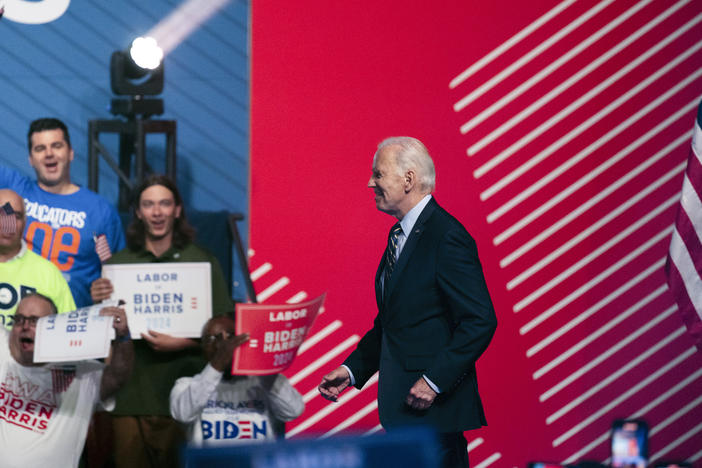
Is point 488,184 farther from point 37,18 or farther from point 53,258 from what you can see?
point 37,18

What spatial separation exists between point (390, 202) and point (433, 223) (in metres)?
0.15

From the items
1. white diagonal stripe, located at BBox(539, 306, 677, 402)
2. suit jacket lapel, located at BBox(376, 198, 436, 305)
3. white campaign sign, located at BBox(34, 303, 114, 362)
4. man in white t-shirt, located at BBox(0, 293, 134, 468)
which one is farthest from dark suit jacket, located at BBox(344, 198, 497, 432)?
white diagonal stripe, located at BBox(539, 306, 677, 402)

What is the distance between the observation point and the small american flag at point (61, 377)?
3488 millimetres

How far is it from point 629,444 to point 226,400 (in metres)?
1.83

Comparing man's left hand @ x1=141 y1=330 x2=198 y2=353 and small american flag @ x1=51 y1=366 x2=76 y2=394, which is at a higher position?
man's left hand @ x1=141 y1=330 x2=198 y2=353

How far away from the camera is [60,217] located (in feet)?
13.4

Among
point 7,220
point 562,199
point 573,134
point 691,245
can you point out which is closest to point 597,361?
point 562,199

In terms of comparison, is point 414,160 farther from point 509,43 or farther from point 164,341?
point 509,43

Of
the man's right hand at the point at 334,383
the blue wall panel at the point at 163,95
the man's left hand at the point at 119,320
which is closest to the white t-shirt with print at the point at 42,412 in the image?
the man's left hand at the point at 119,320

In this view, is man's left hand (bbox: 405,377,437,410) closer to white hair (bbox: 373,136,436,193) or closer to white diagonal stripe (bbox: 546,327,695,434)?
white hair (bbox: 373,136,436,193)

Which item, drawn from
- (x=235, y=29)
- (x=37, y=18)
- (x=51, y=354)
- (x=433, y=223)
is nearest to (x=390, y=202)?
(x=433, y=223)

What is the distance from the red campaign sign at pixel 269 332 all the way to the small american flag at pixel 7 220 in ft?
3.22

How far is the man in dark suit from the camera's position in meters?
2.65

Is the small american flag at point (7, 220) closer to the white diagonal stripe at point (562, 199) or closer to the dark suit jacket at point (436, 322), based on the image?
the dark suit jacket at point (436, 322)
